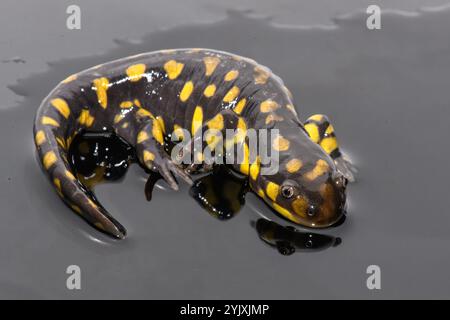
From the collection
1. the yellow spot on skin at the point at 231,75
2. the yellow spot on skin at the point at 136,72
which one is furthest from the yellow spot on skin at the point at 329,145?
the yellow spot on skin at the point at 136,72

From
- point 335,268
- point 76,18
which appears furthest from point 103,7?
point 335,268

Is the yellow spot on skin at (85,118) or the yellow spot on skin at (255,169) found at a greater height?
the yellow spot on skin at (85,118)

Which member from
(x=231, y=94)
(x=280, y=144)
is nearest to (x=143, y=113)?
(x=231, y=94)

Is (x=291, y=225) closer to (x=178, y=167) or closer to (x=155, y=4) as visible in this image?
Answer: (x=178, y=167)

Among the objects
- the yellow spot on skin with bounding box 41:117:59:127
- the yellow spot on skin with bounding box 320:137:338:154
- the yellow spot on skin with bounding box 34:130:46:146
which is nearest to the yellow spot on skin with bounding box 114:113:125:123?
the yellow spot on skin with bounding box 41:117:59:127

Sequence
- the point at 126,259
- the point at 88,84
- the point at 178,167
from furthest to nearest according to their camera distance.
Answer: the point at 88,84, the point at 178,167, the point at 126,259

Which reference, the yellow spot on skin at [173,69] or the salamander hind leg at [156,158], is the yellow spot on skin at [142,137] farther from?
the yellow spot on skin at [173,69]
